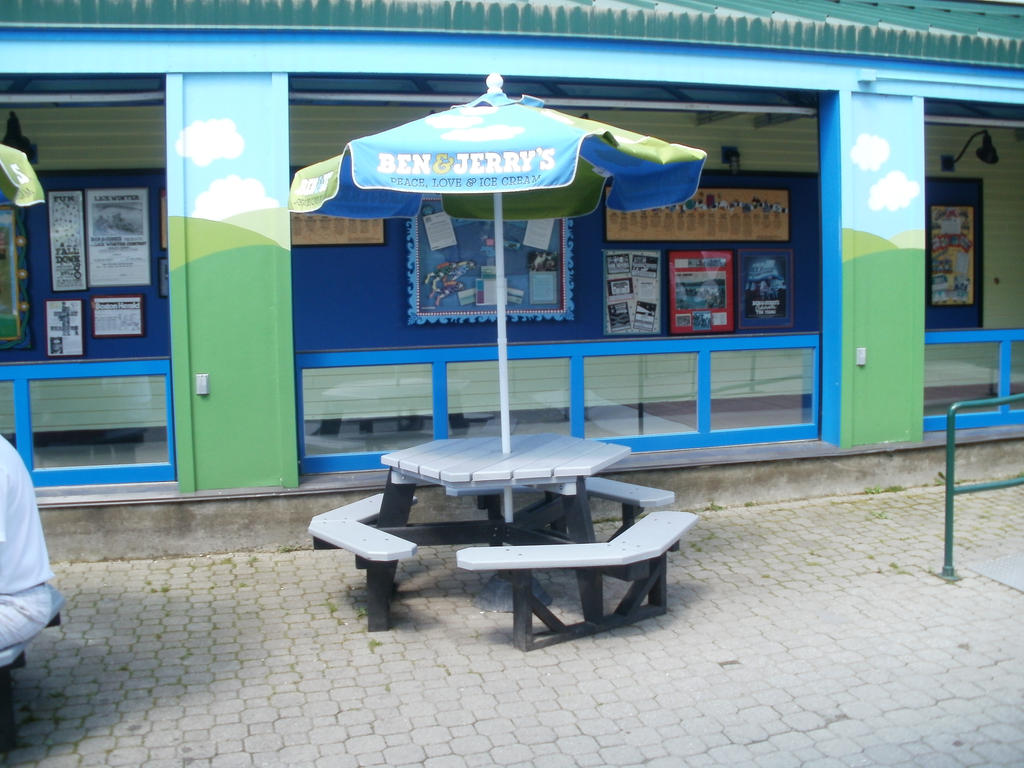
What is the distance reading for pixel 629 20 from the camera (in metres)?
7.01

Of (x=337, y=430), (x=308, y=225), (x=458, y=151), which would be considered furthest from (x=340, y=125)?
(x=458, y=151)

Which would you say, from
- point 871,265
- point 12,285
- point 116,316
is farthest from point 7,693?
point 871,265

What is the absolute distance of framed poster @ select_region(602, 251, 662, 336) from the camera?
9633 millimetres

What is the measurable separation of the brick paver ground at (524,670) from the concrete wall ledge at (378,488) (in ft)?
0.56

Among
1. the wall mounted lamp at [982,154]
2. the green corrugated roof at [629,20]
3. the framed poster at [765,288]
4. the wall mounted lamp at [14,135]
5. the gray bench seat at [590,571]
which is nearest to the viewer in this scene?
the gray bench seat at [590,571]

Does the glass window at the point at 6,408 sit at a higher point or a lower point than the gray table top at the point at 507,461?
higher

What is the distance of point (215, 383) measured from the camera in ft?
21.2

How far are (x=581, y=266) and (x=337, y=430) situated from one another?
340 cm

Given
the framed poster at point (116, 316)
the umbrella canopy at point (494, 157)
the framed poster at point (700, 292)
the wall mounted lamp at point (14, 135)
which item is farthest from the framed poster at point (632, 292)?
the wall mounted lamp at point (14, 135)

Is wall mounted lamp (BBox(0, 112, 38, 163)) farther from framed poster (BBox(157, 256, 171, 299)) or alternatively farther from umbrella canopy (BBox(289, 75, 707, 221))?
umbrella canopy (BBox(289, 75, 707, 221))

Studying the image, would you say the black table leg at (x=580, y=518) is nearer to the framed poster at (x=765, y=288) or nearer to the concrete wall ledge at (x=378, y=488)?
the concrete wall ledge at (x=378, y=488)

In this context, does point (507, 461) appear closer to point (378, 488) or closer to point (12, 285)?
point (378, 488)

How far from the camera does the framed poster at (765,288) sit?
10.0 meters

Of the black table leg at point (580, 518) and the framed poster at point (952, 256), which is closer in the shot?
the black table leg at point (580, 518)
